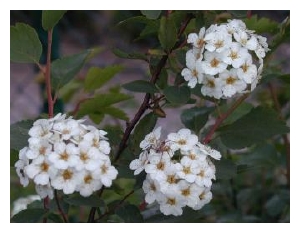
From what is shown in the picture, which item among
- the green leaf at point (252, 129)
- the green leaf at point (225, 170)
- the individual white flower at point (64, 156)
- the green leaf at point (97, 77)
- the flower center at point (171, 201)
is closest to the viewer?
the individual white flower at point (64, 156)

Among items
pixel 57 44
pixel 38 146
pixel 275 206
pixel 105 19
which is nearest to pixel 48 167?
pixel 38 146

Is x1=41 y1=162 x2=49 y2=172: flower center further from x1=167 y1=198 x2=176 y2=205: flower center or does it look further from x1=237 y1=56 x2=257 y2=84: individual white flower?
x1=237 y1=56 x2=257 y2=84: individual white flower

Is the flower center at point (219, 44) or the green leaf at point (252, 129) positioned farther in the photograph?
the green leaf at point (252, 129)

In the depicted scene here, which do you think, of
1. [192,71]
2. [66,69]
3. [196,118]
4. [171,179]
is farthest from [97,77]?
[171,179]

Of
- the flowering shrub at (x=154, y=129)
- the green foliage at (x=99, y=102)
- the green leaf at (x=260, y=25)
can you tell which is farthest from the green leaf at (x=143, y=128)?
the green leaf at (x=260, y=25)

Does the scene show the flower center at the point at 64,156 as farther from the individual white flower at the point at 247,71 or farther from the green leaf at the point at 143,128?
the individual white flower at the point at 247,71
